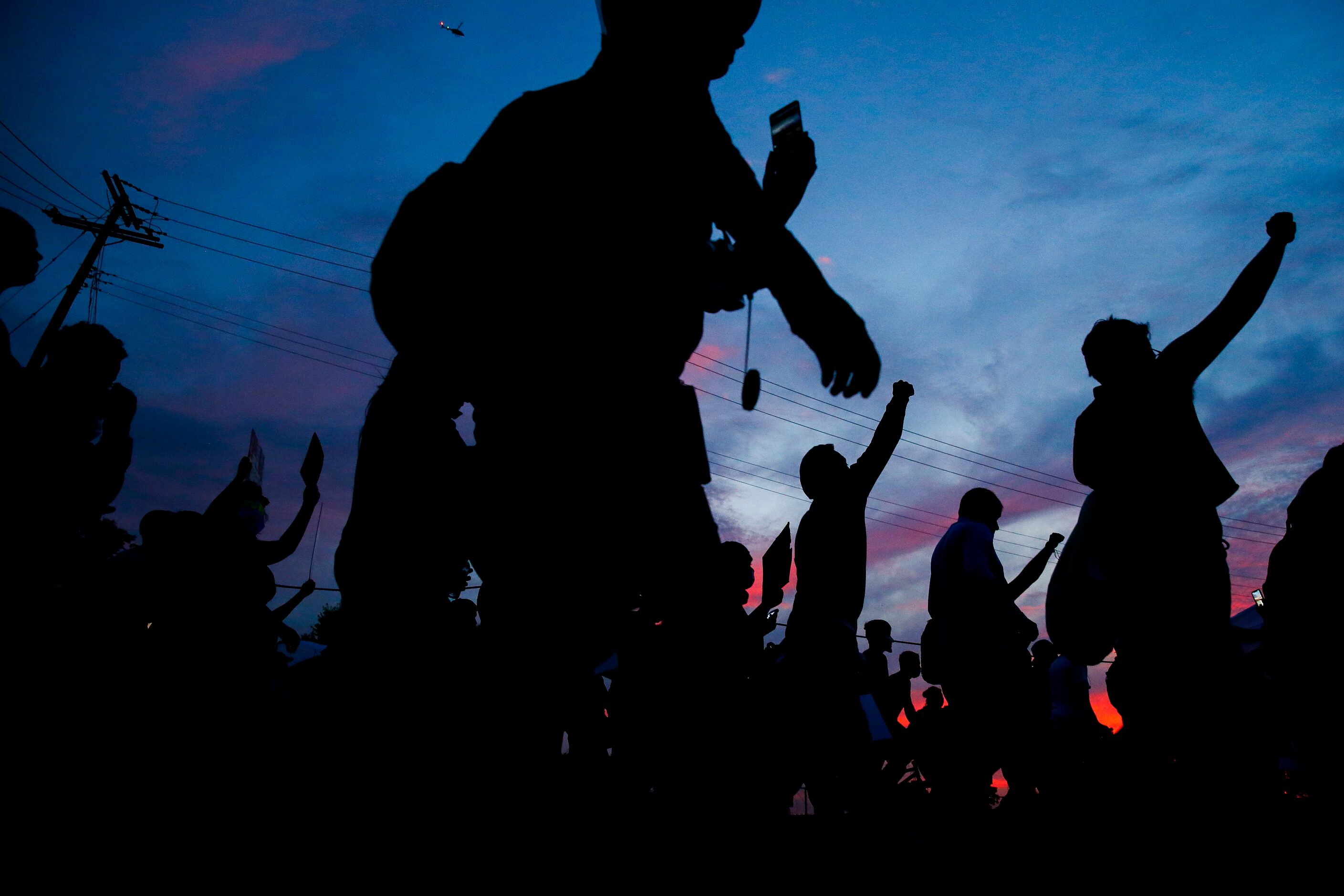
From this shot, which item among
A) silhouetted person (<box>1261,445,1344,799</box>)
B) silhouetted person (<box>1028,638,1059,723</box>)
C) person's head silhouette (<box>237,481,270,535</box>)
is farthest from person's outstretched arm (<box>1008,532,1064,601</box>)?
person's head silhouette (<box>237,481,270,535</box>)

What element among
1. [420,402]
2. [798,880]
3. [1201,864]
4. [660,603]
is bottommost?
[798,880]

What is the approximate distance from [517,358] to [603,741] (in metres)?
3.61

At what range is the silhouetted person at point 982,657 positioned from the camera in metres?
3.82

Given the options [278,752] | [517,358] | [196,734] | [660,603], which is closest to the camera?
[517,358]

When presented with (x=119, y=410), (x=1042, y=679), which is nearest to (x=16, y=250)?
(x=119, y=410)

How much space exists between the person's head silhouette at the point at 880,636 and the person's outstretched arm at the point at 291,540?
566 centimetres

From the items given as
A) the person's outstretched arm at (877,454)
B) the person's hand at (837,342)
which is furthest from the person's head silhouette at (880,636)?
the person's hand at (837,342)

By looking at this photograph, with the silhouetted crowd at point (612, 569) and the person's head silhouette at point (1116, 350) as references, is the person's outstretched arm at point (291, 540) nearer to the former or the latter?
the silhouetted crowd at point (612, 569)

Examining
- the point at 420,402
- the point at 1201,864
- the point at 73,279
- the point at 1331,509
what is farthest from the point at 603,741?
the point at 73,279

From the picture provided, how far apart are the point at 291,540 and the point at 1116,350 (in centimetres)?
537

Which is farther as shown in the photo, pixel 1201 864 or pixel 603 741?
pixel 603 741

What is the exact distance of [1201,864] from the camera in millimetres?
2393

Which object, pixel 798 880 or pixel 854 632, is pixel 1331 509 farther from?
pixel 798 880

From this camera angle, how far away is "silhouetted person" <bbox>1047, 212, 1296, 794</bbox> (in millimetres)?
2611
